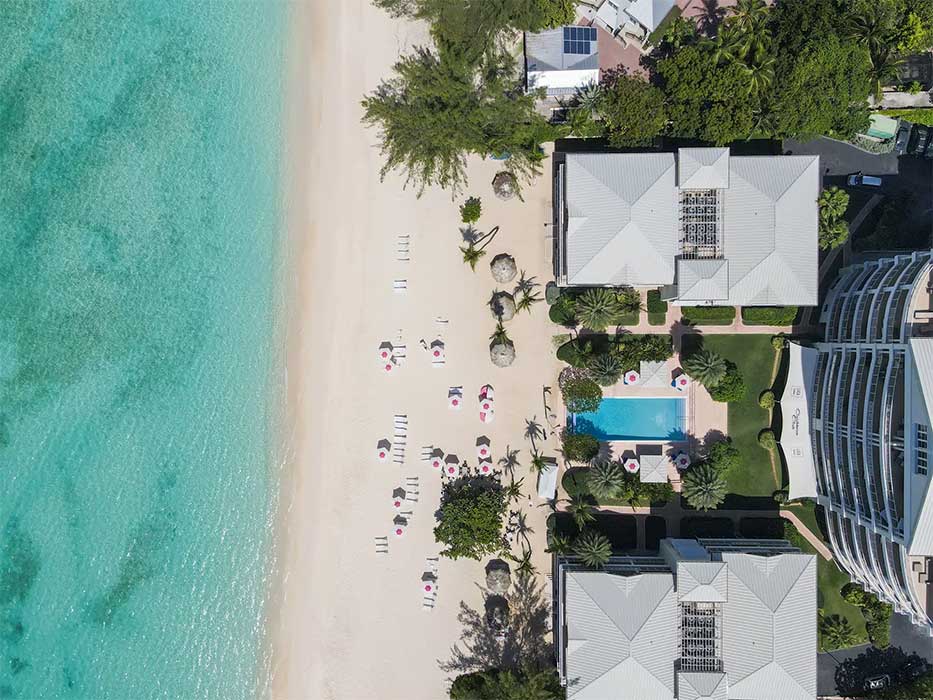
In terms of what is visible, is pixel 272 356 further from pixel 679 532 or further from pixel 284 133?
pixel 679 532

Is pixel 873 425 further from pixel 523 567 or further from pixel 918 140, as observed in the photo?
pixel 523 567

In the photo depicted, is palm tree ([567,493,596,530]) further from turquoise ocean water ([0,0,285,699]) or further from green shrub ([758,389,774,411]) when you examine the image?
turquoise ocean water ([0,0,285,699])

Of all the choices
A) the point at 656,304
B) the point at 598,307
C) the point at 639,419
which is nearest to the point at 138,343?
the point at 598,307

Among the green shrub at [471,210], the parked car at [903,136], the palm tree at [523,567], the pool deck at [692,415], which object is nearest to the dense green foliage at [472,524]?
the palm tree at [523,567]

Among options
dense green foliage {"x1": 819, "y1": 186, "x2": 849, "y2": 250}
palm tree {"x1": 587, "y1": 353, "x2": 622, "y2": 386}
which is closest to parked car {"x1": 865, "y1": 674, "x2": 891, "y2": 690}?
palm tree {"x1": 587, "y1": 353, "x2": 622, "y2": 386}

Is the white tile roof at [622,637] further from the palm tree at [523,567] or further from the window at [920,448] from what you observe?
the window at [920,448]

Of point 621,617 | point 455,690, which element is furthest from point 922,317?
point 455,690

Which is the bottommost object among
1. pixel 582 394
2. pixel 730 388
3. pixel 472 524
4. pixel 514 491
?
pixel 472 524
